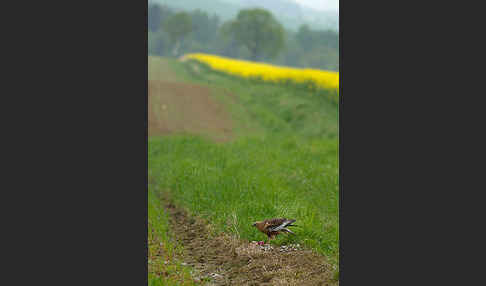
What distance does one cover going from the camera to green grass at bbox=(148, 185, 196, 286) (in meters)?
4.37

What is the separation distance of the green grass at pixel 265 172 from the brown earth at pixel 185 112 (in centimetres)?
72

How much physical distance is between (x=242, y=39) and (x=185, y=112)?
39604mm

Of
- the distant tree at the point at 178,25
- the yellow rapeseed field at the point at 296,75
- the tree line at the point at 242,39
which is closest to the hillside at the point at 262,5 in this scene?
the tree line at the point at 242,39

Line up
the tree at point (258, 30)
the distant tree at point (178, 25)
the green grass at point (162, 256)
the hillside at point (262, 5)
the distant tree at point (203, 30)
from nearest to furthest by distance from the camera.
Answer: the green grass at point (162, 256), the tree at point (258, 30), the distant tree at point (178, 25), the distant tree at point (203, 30), the hillside at point (262, 5)

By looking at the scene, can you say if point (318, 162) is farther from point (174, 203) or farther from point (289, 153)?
point (174, 203)

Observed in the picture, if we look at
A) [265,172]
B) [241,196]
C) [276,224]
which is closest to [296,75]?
[265,172]

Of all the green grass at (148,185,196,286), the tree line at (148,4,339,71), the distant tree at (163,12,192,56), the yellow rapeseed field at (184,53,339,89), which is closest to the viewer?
the green grass at (148,185,196,286)

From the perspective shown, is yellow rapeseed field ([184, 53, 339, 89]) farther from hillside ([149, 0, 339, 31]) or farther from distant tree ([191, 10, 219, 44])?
hillside ([149, 0, 339, 31])

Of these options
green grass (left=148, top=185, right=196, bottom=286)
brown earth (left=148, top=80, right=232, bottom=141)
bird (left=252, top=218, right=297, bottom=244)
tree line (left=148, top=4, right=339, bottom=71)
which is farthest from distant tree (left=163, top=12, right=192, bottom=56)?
bird (left=252, top=218, right=297, bottom=244)

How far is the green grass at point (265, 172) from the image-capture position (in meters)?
5.75

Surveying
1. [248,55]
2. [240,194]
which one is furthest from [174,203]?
[248,55]

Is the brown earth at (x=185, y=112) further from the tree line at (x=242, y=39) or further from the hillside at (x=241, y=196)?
the tree line at (x=242, y=39)

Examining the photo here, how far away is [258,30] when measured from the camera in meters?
54.5

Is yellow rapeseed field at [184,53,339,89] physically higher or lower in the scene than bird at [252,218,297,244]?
higher
